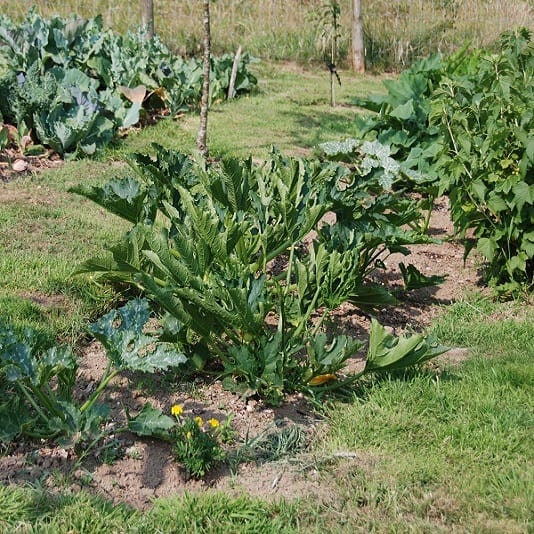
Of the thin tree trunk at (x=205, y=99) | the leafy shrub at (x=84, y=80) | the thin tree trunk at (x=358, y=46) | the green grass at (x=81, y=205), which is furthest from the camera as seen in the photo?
the thin tree trunk at (x=358, y=46)

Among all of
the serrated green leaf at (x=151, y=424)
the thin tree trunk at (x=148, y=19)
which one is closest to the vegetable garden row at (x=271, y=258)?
the serrated green leaf at (x=151, y=424)

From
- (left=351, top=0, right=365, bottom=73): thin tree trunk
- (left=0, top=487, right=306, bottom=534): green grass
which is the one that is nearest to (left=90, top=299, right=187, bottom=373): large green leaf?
(left=0, top=487, right=306, bottom=534): green grass

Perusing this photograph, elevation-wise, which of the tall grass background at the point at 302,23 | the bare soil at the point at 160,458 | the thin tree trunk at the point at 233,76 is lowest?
the bare soil at the point at 160,458

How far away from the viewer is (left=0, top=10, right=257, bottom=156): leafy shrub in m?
7.48

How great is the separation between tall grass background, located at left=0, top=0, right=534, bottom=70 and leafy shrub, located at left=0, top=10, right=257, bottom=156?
4.15 metres

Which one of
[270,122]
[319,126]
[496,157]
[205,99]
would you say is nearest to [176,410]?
[496,157]

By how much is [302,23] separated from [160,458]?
551 inches

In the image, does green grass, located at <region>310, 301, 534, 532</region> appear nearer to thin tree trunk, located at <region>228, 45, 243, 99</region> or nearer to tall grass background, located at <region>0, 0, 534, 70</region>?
thin tree trunk, located at <region>228, 45, 243, 99</region>

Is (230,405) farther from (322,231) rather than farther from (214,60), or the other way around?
(214,60)

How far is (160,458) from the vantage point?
3301 millimetres

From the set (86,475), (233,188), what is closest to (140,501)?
(86,475)

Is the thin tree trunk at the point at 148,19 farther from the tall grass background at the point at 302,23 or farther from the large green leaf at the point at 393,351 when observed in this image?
the large green leaf at the point at 393,351

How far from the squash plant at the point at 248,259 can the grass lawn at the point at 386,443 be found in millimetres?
284

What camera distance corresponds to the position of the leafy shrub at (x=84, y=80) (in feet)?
24.5
